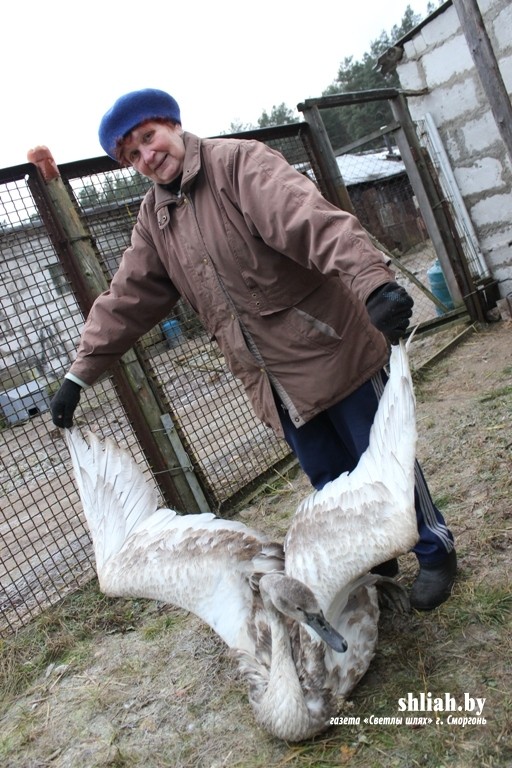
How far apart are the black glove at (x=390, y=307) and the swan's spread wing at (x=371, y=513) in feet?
0.46

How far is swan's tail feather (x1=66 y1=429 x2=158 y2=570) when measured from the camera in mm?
2906

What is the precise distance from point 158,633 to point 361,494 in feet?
5.49

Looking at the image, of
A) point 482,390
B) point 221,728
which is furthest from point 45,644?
point 482,390

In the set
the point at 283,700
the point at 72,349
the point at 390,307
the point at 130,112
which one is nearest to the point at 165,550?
the point at 283,700

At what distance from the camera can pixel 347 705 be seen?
227 cm

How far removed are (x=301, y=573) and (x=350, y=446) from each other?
659mm

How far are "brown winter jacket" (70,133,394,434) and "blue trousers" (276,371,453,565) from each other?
0.09 metres

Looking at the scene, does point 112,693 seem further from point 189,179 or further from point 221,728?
point 189,179

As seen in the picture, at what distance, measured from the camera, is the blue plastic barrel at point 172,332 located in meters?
4.37

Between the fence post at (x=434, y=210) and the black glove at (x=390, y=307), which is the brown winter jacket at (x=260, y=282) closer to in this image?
the black glove at (x=390, y=307)

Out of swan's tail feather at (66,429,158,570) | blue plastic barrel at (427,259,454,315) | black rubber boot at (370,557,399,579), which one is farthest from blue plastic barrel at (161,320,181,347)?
blue plastic barrel at (427,259,454,315)

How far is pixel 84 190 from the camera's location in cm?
406

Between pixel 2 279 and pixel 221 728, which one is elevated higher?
pixel 2 279

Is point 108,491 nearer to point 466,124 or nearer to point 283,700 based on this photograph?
point 283,700
